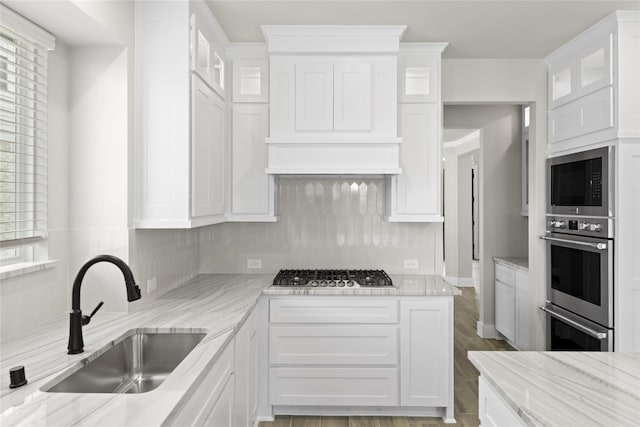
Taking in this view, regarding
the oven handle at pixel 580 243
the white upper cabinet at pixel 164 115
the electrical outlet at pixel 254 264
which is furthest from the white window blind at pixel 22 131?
the oven handle at pixel 580 243

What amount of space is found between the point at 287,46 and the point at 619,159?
2284mm

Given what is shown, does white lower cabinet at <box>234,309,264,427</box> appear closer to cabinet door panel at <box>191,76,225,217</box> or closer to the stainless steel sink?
the stainless steel sink

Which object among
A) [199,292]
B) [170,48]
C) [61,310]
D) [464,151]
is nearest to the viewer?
[61,310]

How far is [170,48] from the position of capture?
7.77ft

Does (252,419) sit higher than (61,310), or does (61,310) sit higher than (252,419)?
(61,310)

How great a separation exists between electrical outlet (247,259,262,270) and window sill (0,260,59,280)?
1.63 meters

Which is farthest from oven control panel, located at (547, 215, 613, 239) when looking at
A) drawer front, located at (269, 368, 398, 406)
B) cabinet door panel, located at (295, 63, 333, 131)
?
cabinet door panel, located at (295, 63, 333, 131)

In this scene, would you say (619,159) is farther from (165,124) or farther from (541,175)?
(165,124)

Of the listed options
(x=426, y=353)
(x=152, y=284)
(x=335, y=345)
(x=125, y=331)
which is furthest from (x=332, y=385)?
(x=125, y=331)

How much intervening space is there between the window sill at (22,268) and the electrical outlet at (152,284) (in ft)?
1.80

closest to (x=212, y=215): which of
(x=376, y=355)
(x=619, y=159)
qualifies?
(x=376, y=355)

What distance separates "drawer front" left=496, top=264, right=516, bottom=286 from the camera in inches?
162

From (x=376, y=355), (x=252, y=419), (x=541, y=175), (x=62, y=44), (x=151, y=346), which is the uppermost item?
(x=62, y=44)

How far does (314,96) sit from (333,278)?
4.33 feet
